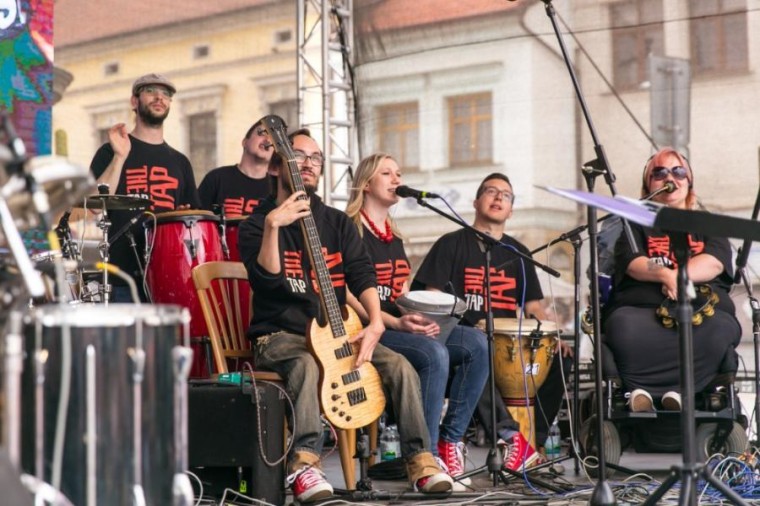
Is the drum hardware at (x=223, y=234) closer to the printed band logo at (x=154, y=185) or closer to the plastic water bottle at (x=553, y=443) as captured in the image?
the printed band logo at (x=154, y=185)

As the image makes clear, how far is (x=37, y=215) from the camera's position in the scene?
2471 mm

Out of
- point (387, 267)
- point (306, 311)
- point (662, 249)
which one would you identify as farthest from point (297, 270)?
point (662, 249)

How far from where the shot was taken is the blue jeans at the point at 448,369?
5.14 metres

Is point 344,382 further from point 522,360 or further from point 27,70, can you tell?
point 27,70

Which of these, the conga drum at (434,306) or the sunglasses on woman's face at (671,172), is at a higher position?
the sunglasses on woman's face at (671,172)

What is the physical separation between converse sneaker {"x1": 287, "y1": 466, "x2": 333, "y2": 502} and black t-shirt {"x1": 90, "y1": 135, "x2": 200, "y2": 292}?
1.82m

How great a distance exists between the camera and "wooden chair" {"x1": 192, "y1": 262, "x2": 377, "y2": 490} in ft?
16.8

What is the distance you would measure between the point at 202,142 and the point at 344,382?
156 inches

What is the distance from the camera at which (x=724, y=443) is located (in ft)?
17.9

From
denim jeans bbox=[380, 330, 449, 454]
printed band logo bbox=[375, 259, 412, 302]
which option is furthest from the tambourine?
printed band logo bbox=[375, 259, 412, 302]

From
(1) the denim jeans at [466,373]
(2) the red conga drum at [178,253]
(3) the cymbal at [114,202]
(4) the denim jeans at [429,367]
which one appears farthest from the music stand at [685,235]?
(2) the red conga drum at [178,253]

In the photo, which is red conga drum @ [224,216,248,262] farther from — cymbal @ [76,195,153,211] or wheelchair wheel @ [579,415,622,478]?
wheelchair wheel @ [579,415,622,478]

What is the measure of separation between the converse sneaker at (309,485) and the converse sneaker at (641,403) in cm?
175

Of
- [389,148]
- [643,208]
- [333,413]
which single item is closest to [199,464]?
[333,413]
